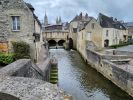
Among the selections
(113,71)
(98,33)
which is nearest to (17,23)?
(113,71)

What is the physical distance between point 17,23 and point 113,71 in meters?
9.55

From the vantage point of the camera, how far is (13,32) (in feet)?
62.7

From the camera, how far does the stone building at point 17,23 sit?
61.7 ft

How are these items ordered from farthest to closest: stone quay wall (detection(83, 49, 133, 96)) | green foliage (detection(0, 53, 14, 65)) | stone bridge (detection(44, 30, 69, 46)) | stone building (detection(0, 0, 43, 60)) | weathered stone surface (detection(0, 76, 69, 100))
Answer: stone bridge (detection(44, 30, 69, 46)) < stone building (detection(0, 0, 43, 60)) < green foliage (detection(0, 53, 14, 65)) < stone quay wall (detection(83, 49, 133, 96)) < weathered stone surface (detection(0, 76, 69, 100))

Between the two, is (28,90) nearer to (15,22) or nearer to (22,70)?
(22,70)

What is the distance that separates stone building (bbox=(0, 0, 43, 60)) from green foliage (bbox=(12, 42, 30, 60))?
583 millimetres

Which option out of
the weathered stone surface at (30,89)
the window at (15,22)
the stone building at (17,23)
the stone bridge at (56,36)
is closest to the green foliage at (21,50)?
the stone building at (17,23)

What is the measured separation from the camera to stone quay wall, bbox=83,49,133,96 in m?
15.0

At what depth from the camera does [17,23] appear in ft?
62.6

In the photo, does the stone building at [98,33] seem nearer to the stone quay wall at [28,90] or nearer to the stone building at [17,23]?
the stone building at [17,23]

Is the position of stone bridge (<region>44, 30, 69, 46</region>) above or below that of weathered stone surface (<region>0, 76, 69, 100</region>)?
above

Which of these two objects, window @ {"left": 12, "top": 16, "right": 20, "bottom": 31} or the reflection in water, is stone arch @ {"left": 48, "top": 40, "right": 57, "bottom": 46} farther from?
window @ {"left": 12, "top": 16, "right": 20, "bottom": 31}

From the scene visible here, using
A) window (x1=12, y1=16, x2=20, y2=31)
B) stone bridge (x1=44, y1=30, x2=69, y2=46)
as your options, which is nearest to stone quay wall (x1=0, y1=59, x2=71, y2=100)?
window (x1=12, y1=16, x2=20, y2=31)

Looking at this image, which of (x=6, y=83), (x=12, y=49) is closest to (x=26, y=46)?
(x=12, y=49)
